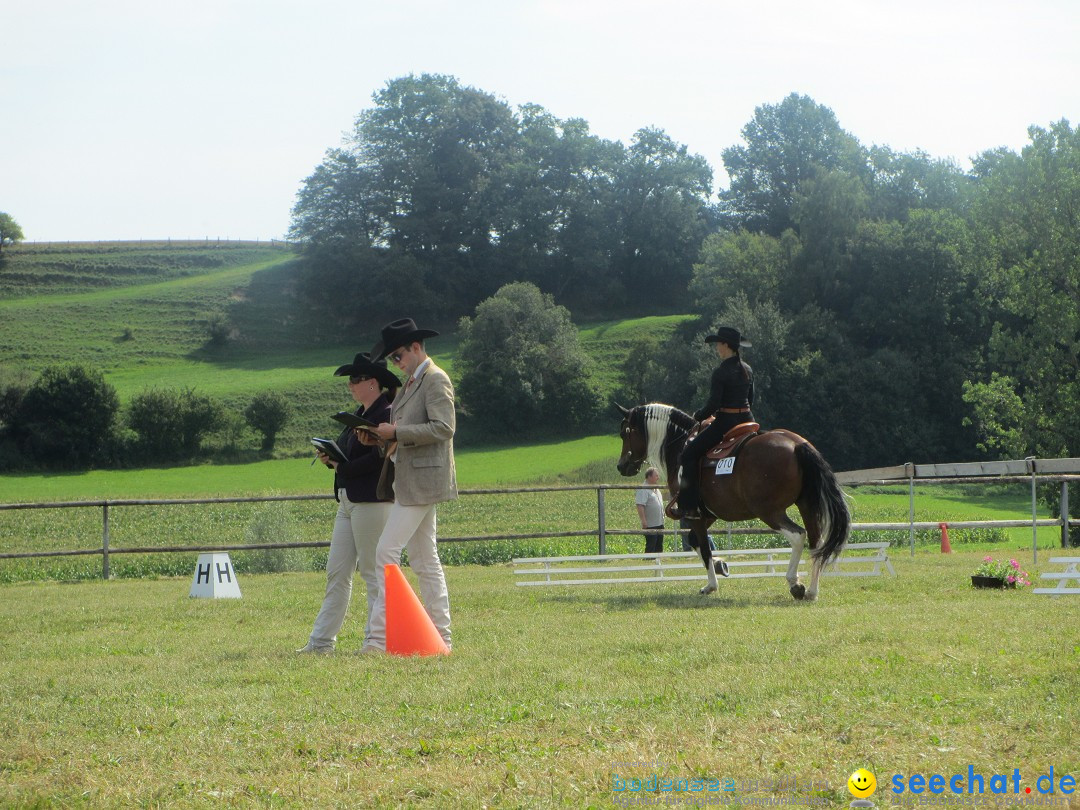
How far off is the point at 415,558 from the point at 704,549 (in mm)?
4574

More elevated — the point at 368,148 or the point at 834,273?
the point at 368,148

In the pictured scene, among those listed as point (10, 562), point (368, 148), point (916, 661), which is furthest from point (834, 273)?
point (916, 661)

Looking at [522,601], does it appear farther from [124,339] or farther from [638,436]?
[124,339]

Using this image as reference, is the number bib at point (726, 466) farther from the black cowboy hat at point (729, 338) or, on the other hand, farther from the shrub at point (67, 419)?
the shrub at point (67, 419)

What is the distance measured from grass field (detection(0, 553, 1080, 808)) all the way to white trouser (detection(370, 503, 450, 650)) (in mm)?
267

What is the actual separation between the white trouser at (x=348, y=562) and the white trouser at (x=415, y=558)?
0.29ft

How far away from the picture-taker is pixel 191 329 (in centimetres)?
7731

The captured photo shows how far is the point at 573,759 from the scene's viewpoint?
4453 millimetres

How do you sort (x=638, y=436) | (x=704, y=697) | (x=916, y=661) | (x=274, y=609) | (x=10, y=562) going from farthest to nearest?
(x=10, y=562), (x=638, y=436), (x=274, y=609), (x=916, y=661), (x=704, y=697)

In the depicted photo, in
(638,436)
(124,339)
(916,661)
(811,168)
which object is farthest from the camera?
(811,168)

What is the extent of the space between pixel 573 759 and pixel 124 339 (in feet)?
244

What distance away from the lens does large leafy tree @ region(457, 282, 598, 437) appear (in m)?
63.4

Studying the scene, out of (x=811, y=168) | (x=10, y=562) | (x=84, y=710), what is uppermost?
(x=811, y=168)

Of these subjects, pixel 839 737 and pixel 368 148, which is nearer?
pixel 839 737
